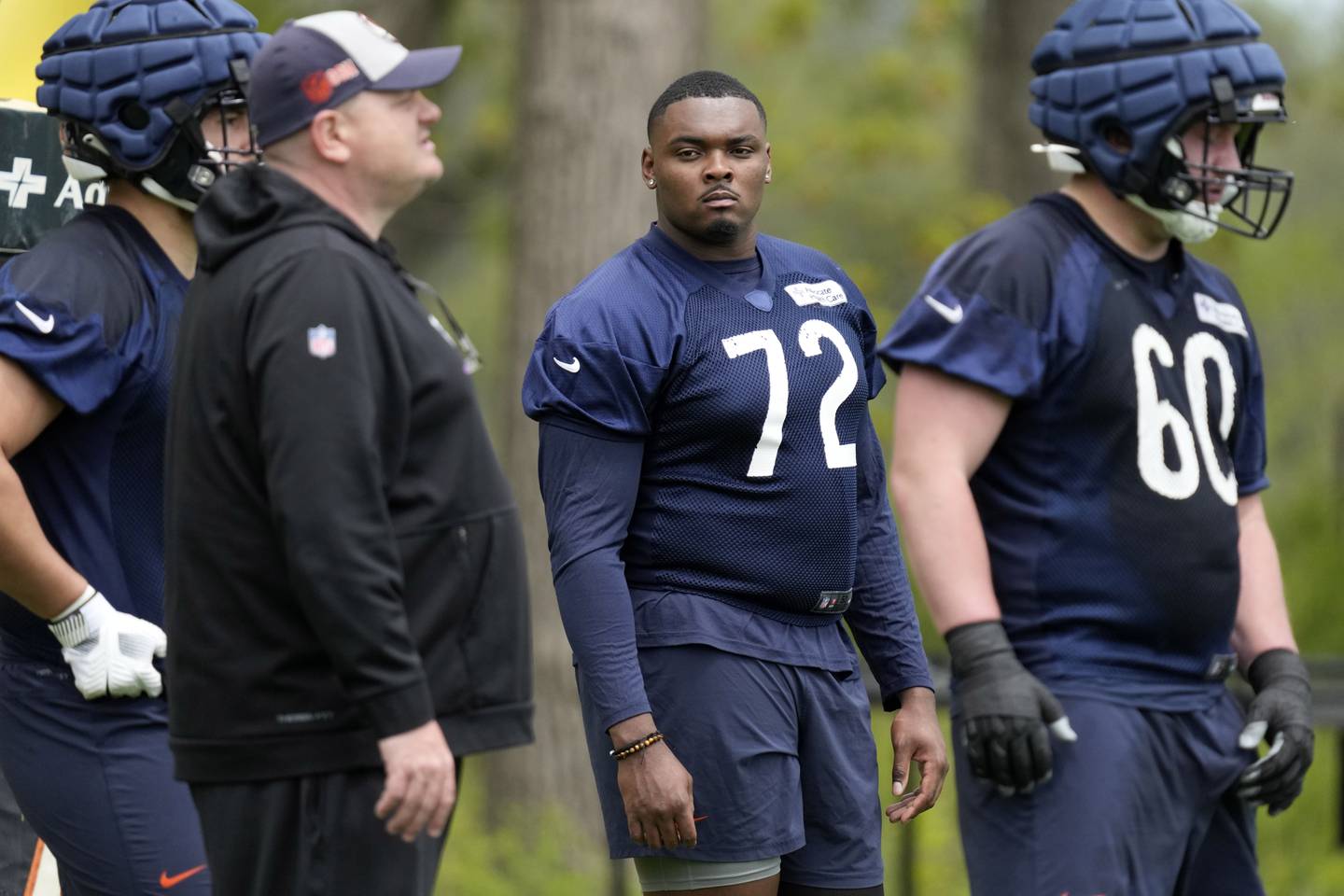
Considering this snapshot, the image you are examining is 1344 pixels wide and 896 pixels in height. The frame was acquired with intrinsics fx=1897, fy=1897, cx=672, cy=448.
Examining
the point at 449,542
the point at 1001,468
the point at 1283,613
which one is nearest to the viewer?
the point at 449,542

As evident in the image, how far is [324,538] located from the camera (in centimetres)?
264

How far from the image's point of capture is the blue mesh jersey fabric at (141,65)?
149 inches

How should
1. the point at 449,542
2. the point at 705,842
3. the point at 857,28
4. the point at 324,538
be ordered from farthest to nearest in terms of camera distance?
the point at 857,28 → the point at 705,842 → the point at 449,542 → the point at 324,538

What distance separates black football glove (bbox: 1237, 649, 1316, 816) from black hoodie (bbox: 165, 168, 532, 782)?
1.68 metres

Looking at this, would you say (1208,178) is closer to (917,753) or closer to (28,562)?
(917,753)

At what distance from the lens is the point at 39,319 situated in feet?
11.4

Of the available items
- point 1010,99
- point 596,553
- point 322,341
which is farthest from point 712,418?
point 1010,99

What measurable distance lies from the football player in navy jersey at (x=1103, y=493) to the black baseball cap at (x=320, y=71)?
4.18 ft

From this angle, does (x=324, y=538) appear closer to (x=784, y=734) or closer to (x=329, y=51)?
(x=329, y=51)

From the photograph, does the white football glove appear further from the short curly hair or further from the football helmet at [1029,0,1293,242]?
the football helmet at [1029,0,1293,242]

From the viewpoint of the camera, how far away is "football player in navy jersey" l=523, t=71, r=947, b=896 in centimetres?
352

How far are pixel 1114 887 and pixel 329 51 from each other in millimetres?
2111

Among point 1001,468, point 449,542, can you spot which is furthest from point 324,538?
point 1001,468

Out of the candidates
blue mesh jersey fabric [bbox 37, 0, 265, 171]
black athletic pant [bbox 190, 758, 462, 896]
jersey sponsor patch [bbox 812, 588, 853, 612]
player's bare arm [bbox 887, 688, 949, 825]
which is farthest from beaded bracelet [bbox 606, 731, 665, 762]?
blue mesh jersey fabric [bbox 37, 0, 265, 171]
